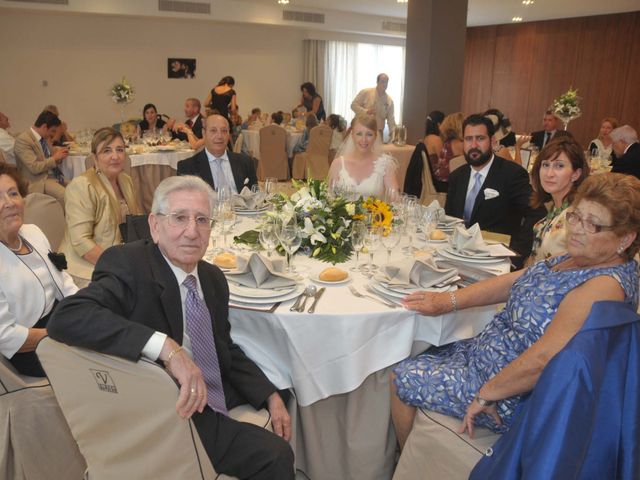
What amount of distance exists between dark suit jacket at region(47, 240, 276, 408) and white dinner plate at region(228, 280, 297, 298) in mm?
128

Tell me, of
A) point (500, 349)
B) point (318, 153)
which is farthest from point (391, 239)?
point (318, 153)

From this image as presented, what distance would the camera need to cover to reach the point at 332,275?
227 cm

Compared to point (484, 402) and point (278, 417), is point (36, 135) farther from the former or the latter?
point (484, 402)

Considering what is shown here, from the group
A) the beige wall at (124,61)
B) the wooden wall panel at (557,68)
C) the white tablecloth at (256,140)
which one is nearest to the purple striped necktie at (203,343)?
the white tablecloth at (256,140)

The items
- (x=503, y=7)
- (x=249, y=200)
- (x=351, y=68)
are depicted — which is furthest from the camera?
(x=351, y=68)

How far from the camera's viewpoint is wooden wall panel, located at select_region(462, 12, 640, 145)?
39.3 ft

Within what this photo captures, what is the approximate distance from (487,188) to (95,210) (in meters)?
2.52

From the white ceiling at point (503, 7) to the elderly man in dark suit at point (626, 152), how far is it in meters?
5.35

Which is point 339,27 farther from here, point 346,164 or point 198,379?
point 198,379

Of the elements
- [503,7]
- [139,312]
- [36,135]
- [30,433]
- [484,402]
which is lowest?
[30,433]

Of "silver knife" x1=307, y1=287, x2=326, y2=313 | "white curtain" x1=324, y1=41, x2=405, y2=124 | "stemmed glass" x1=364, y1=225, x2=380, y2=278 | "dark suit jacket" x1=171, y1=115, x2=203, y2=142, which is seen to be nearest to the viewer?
"silver knife" x1=307, y1=287, x2=326, y2=313

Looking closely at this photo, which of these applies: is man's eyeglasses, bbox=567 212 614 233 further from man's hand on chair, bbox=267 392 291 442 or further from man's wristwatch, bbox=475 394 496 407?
man's hand on chair, bbox=267 392 291 442

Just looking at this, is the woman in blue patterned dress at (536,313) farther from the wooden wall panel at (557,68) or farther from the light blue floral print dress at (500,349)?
the wooden wall panel at (557,68)

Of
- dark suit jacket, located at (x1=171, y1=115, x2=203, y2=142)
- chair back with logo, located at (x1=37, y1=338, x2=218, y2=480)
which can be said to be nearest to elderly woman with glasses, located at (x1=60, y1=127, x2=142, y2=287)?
chair back with logo, located at (x1=37, y1=338, x2=218, y2=480)
